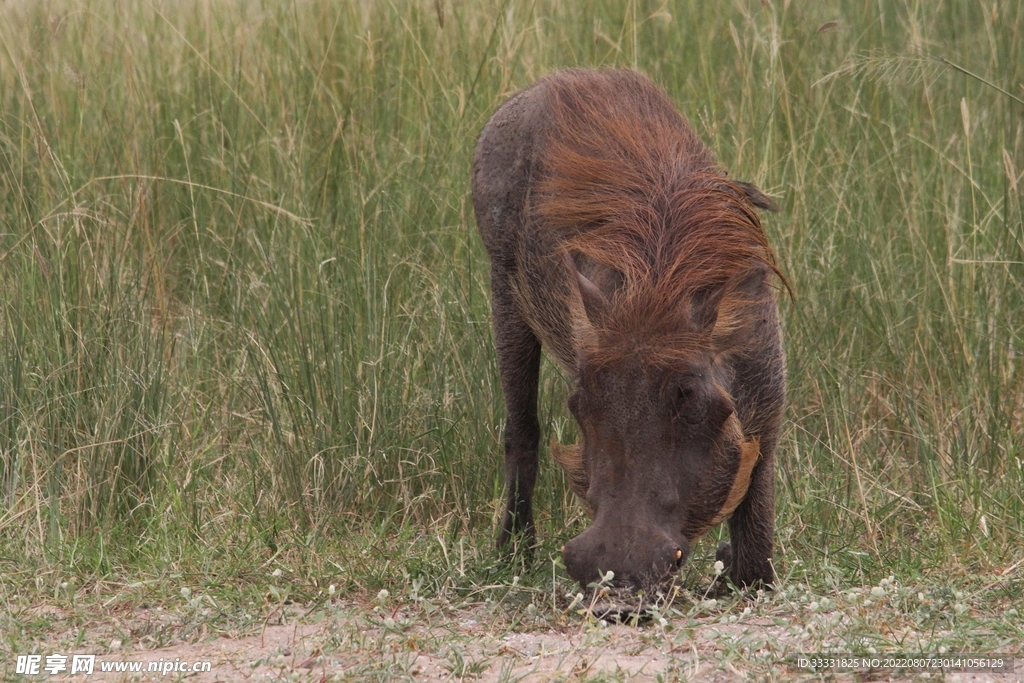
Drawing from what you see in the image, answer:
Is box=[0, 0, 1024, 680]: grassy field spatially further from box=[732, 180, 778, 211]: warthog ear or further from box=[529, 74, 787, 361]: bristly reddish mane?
box=[732, 180, 778, 211]: warthog ear

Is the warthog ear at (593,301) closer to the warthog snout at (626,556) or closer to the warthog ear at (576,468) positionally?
the warthog ear at (576,468)

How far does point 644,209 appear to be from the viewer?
3080 millimetres

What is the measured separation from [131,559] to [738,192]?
1.86 m

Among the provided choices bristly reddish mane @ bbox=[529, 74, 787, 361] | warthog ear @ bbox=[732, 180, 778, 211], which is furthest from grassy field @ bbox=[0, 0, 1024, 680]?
warthog ear @ bbox=[732, 180, 778, 211]

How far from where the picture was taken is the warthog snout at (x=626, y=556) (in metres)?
2.62

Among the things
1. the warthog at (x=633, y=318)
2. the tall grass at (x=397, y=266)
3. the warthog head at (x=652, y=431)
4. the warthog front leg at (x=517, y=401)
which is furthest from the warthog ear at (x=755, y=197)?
the tall grass at (x=397, y=266)

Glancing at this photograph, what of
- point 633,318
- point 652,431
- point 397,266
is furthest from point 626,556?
point 397,266

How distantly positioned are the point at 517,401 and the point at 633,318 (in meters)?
0.92

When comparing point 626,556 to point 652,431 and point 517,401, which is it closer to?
point 652,431

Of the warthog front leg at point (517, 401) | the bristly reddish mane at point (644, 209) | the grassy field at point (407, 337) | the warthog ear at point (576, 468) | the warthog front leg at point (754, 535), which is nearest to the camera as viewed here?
the bristly reddish mane at point (644, 209)

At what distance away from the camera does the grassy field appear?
304 cm

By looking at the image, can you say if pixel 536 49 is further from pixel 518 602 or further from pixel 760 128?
pixel 518 602

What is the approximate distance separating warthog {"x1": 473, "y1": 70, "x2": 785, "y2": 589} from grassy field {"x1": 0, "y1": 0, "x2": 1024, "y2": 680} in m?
0.20

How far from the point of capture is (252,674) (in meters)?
2.60
